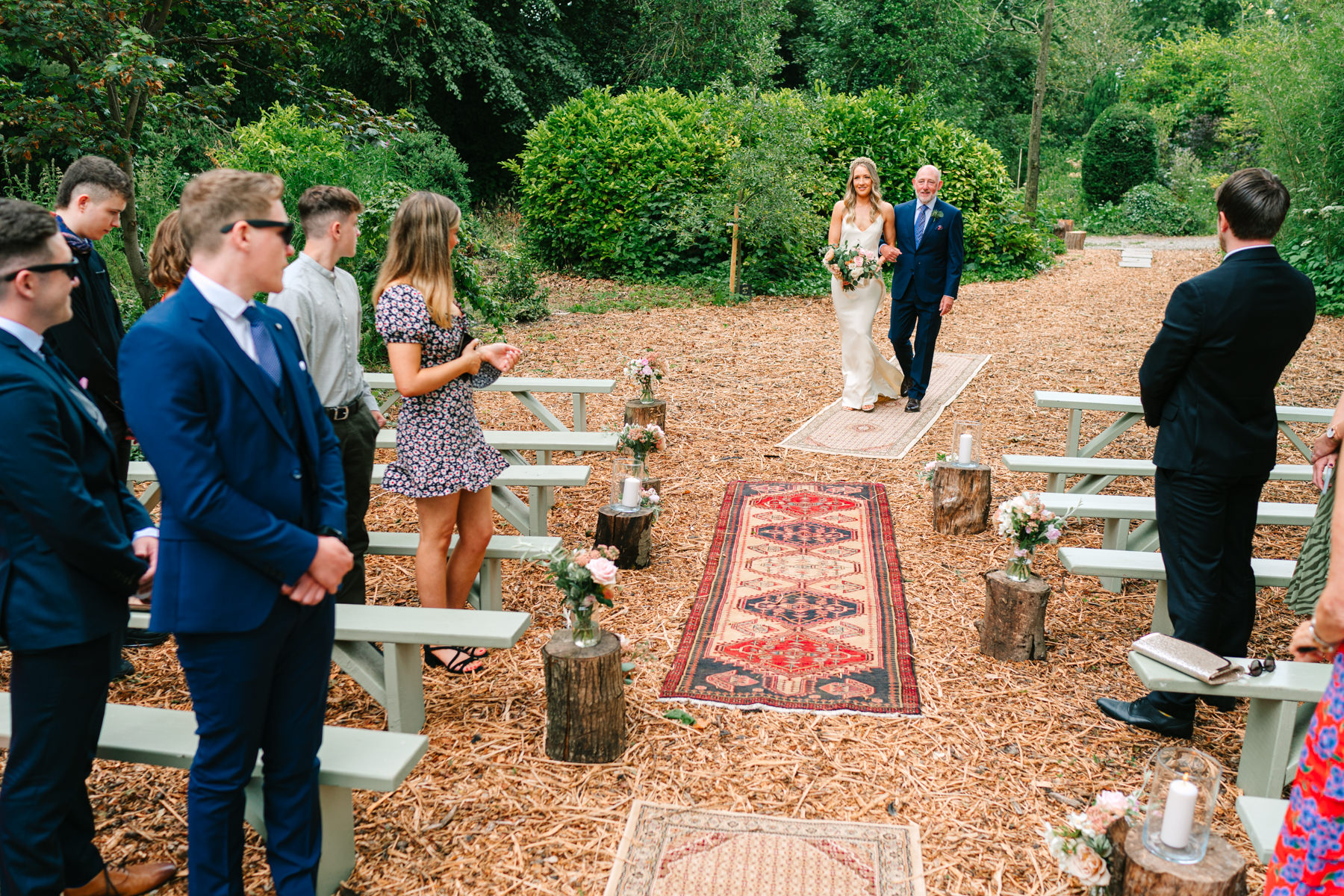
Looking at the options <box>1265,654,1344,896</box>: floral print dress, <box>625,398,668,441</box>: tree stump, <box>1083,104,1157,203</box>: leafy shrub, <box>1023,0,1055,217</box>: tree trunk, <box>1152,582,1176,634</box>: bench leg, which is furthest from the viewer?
<box>1083,104,1157,203</box>: leafy shrub

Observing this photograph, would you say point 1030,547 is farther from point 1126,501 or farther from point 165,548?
point 165,548

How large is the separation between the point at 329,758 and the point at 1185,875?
235 cm

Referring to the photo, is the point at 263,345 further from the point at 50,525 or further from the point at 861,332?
the point at 861,332

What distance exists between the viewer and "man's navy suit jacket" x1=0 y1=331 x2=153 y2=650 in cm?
222

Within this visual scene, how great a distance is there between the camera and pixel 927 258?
8.01 metres

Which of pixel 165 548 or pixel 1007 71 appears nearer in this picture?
pixel 165 548

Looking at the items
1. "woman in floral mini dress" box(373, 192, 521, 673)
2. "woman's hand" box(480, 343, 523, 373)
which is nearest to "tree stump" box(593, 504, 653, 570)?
"woman in floral mini dress" box(373, 192, 521, 673)

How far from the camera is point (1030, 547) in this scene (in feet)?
14.3

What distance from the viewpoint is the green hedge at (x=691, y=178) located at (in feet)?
50.1

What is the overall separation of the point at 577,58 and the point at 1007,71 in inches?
649

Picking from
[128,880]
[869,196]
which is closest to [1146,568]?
[128,880]

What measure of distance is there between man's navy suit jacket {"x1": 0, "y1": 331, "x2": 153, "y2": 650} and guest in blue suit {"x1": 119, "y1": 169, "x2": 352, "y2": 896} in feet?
0.89

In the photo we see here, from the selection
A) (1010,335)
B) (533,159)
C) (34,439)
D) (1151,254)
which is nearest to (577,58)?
(533,159)

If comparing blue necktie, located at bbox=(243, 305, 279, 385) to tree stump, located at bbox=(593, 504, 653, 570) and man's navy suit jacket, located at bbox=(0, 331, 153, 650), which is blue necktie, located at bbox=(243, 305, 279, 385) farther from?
tree stump, located at bbox=(593, 504, 653, 570)
